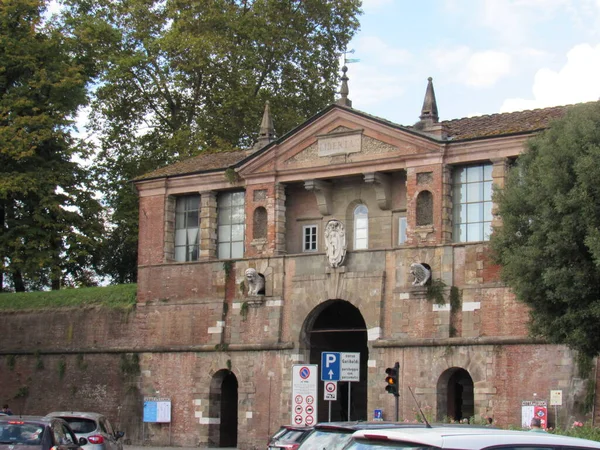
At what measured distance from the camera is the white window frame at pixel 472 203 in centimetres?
3506

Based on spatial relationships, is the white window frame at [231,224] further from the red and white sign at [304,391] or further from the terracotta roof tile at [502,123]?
the red and white sign at [304,391]

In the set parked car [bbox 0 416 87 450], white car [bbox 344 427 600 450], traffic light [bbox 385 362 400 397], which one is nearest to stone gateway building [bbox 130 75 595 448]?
traffic light [bbox 385 362 400 397]

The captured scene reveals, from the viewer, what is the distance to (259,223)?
39562 mm

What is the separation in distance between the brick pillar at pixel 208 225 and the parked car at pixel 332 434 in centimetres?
2544

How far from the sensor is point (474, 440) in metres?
9.52

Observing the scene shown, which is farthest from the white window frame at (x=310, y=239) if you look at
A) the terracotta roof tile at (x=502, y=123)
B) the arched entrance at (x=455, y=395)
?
the arched entrance at (x=455, y=395)

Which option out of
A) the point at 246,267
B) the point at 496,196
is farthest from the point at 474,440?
the point at 246,267

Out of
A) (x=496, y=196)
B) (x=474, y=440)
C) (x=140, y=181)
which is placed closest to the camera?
(x=474, y=440)

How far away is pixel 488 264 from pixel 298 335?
7.01m

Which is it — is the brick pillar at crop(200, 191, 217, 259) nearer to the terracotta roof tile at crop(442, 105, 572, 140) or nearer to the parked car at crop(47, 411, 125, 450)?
the terracotta roof tile at crop(442, 105, 572, 140)

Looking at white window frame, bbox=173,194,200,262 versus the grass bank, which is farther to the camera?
the grass bank

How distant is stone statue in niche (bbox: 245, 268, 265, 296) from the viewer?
3853cm

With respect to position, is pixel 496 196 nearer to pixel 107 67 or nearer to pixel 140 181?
pixel 140 181

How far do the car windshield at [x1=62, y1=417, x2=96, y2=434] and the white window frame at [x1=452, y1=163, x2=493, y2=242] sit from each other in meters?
14.3
